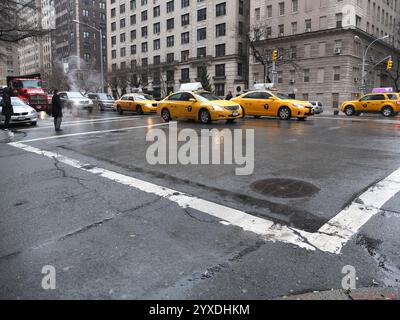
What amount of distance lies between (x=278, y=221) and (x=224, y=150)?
4.93m

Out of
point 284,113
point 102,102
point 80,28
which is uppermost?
point 80,28

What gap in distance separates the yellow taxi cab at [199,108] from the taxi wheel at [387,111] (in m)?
13.1

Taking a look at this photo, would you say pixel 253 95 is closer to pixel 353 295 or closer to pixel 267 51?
pixel 353 295

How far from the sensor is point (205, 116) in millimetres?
16219

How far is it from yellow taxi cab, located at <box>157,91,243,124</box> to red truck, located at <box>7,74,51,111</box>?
Answer: 15126 millimetres

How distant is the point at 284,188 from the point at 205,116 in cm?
1083

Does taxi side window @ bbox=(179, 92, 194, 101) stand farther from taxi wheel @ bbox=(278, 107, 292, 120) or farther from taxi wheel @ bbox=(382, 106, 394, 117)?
taxi wheel @ bbox=(382, 106, 394, 117)

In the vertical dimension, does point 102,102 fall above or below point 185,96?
above

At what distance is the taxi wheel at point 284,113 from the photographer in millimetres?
18125

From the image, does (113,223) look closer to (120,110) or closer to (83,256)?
(83,256)

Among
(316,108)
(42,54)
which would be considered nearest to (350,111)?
(316,108)

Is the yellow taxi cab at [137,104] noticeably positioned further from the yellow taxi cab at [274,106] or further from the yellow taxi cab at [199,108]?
the yellow taxi cab at [274,106]

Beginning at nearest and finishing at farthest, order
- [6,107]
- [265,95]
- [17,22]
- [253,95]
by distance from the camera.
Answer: [6,107] < [265,95] < [253,95] < [17,22]

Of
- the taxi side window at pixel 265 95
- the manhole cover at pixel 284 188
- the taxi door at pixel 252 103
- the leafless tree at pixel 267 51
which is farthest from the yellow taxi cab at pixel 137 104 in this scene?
the leafless tree at pixel 267 51
